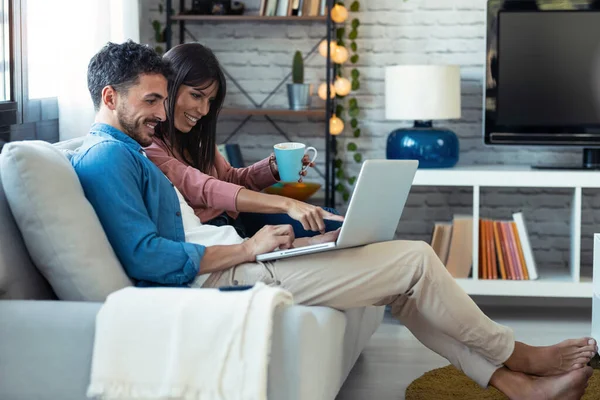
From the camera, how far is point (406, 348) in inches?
138

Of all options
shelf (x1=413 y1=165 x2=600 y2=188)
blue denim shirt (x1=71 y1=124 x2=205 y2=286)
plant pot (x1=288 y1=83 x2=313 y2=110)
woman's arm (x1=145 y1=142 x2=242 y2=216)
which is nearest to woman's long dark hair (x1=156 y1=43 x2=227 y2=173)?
woman's arm (x1=145 y1=142 x2=242 y2=216)

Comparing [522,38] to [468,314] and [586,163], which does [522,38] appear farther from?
[468,314]

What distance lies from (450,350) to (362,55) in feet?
7.84

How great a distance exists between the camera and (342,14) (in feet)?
14.6

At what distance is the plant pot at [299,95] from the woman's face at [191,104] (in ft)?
5.21

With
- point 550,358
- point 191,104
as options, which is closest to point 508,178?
point 550,358

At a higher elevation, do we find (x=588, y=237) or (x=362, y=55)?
(x=362, y=55)

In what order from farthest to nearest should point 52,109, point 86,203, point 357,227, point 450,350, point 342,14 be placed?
point 342,14 < point 52,109 < point 450,350 < point 357,227 < point 86,203

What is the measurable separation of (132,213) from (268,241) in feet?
1.31

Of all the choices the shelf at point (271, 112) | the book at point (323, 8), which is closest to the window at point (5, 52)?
the shelf at point (271, 112)

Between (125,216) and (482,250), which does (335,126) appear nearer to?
(482,250)

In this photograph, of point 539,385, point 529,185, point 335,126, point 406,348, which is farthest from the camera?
point 335,126

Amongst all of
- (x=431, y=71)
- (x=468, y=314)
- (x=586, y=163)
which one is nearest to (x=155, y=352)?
(x=468, y=314)

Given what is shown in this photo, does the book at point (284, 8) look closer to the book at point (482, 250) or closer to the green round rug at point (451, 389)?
the book at point (482, 250)
